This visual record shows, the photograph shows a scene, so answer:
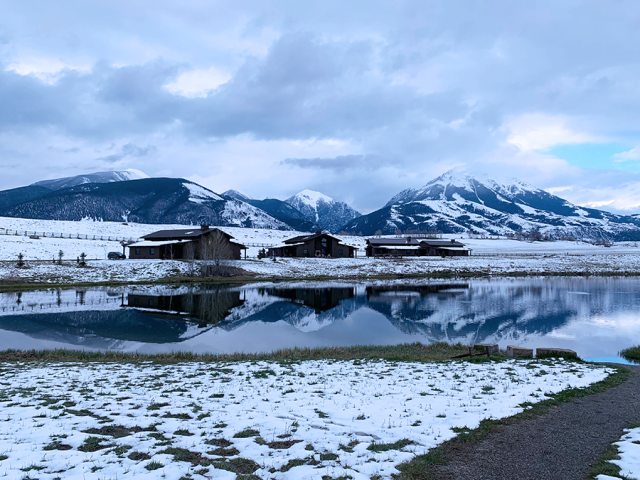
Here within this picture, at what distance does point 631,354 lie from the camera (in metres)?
18.1

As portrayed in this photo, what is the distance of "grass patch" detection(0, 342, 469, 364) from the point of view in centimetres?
1778

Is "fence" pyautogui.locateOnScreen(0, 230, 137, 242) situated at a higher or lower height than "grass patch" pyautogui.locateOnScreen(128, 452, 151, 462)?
higher

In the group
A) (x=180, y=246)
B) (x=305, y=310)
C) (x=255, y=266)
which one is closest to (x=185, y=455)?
(x=305, y=310)

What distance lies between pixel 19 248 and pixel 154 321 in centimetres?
6203

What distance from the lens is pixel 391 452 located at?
7152 mm

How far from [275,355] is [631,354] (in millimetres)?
15793

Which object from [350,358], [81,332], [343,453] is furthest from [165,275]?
[343,453]

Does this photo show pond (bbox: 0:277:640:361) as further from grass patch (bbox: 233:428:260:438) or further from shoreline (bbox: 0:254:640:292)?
grass patch (bbox: 233:428:260:438)

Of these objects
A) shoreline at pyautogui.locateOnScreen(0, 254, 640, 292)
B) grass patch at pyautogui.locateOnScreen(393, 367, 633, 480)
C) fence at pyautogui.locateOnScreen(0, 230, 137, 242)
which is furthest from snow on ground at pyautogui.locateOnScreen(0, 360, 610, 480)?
fence at pyautogui.locateOnScreen(0, 230, 137, 242)

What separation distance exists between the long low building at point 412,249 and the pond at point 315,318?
54.0m

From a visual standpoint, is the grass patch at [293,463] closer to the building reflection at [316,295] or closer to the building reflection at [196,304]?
the building reflection at [196,304]

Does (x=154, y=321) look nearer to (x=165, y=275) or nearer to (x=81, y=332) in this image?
(x=81, y=332)

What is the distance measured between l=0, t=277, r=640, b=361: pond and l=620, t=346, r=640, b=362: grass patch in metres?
0.44

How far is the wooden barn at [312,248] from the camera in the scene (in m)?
91.1
